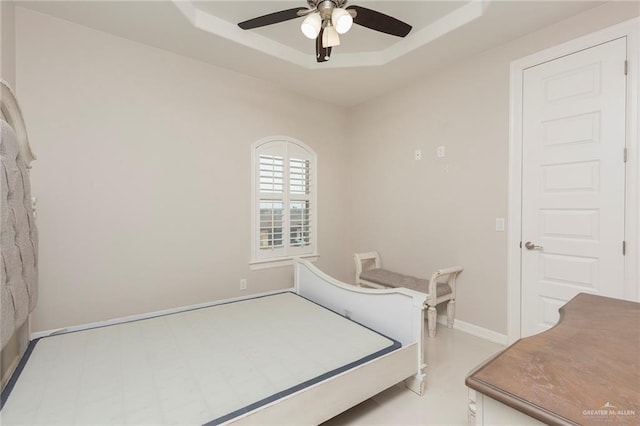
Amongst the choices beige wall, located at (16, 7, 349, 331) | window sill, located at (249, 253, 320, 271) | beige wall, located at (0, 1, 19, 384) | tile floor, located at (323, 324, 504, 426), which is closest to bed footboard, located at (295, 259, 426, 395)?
tile floor, located at (323, 324, 504, 426)

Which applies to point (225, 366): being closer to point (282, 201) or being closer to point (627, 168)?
point (282, 201)

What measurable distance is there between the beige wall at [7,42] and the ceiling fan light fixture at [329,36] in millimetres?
2127

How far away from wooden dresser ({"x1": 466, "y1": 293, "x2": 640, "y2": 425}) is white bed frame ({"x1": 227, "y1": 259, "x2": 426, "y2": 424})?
861 millimetres

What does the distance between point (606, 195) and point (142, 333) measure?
344 cm

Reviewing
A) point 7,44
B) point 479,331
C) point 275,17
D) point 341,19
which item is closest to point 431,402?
point 479,331

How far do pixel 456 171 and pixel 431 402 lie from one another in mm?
2126

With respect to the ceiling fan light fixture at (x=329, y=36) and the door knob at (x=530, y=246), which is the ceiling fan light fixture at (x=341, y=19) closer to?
the ceiling fan light fixture at (x=329, y=36)

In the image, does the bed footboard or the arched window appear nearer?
the bed footboard

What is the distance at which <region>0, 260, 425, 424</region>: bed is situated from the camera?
1.22m

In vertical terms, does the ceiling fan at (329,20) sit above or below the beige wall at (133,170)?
above

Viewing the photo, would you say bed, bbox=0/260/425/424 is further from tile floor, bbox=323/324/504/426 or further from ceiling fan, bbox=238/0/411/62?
ceiling fan, bbox=238/0/411/62

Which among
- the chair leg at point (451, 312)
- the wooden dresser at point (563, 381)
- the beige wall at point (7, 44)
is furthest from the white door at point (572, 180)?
the beige wall at point (7, 44)

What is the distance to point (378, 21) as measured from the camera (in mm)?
1938

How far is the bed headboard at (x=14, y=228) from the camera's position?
1.18 metres
